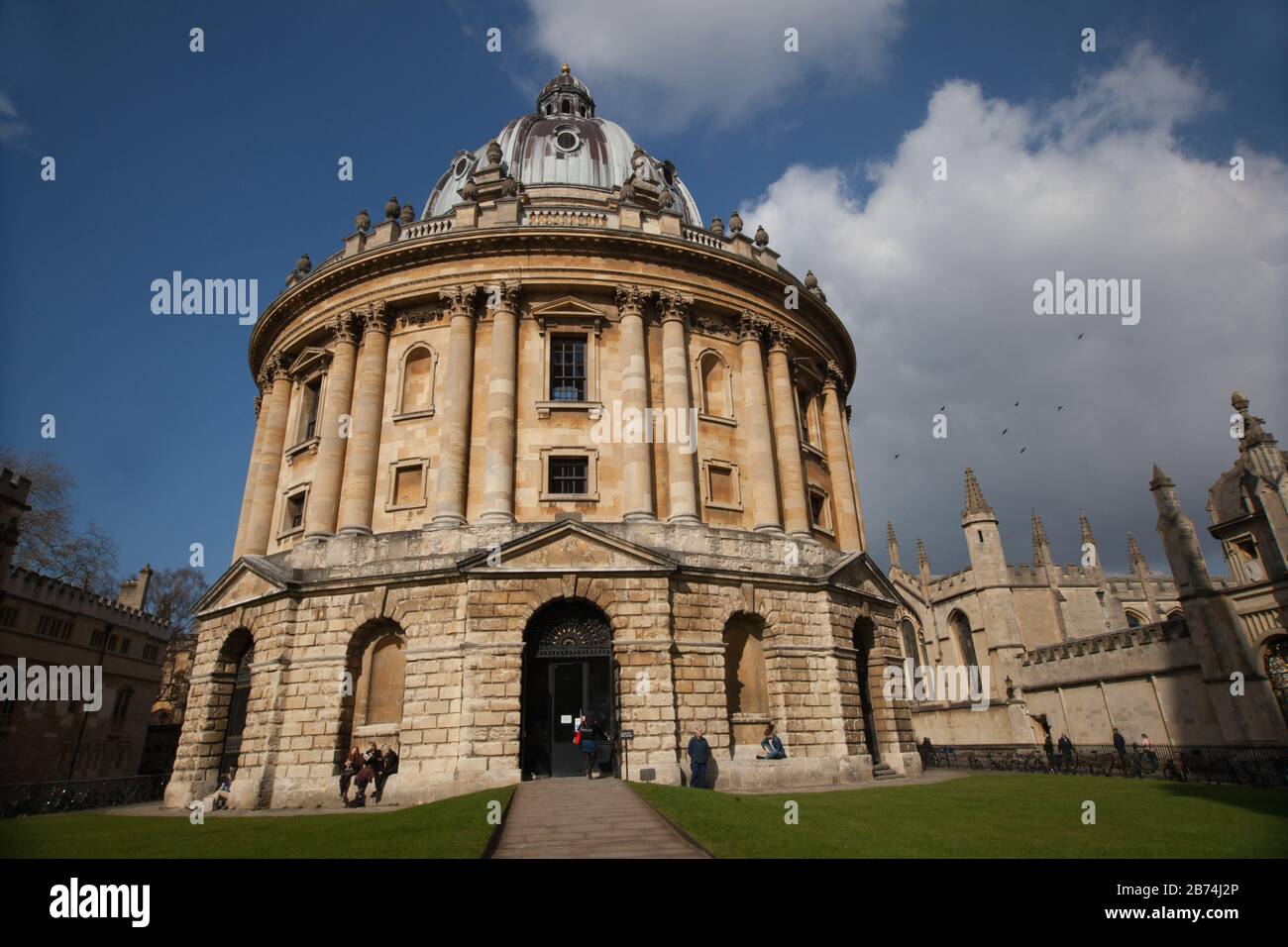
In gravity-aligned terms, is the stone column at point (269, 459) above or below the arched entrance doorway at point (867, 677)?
above

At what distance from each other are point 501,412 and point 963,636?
1614 inches

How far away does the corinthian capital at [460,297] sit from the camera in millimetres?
25078

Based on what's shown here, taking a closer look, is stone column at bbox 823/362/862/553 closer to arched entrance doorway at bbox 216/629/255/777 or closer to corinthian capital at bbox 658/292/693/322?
corinthian capital at bbox 658/292/693/322

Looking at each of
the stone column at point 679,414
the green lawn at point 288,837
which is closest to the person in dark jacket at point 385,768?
the green lawn at point 288,837

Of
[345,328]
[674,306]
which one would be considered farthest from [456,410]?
[674,306]

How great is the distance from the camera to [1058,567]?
4966 centimetres

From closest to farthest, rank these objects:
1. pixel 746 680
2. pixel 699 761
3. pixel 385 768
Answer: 1. pixel 699 761
2. pixel 385 768
3. pixel 746 680

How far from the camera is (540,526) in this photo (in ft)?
70.1

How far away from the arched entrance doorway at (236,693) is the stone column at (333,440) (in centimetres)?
462

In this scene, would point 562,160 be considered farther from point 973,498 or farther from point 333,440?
point 973,498

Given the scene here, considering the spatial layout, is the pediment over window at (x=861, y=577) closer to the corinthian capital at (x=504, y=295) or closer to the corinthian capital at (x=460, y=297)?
the corinthian capital at (x=504, y=295)

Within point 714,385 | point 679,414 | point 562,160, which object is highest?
point 562,160
